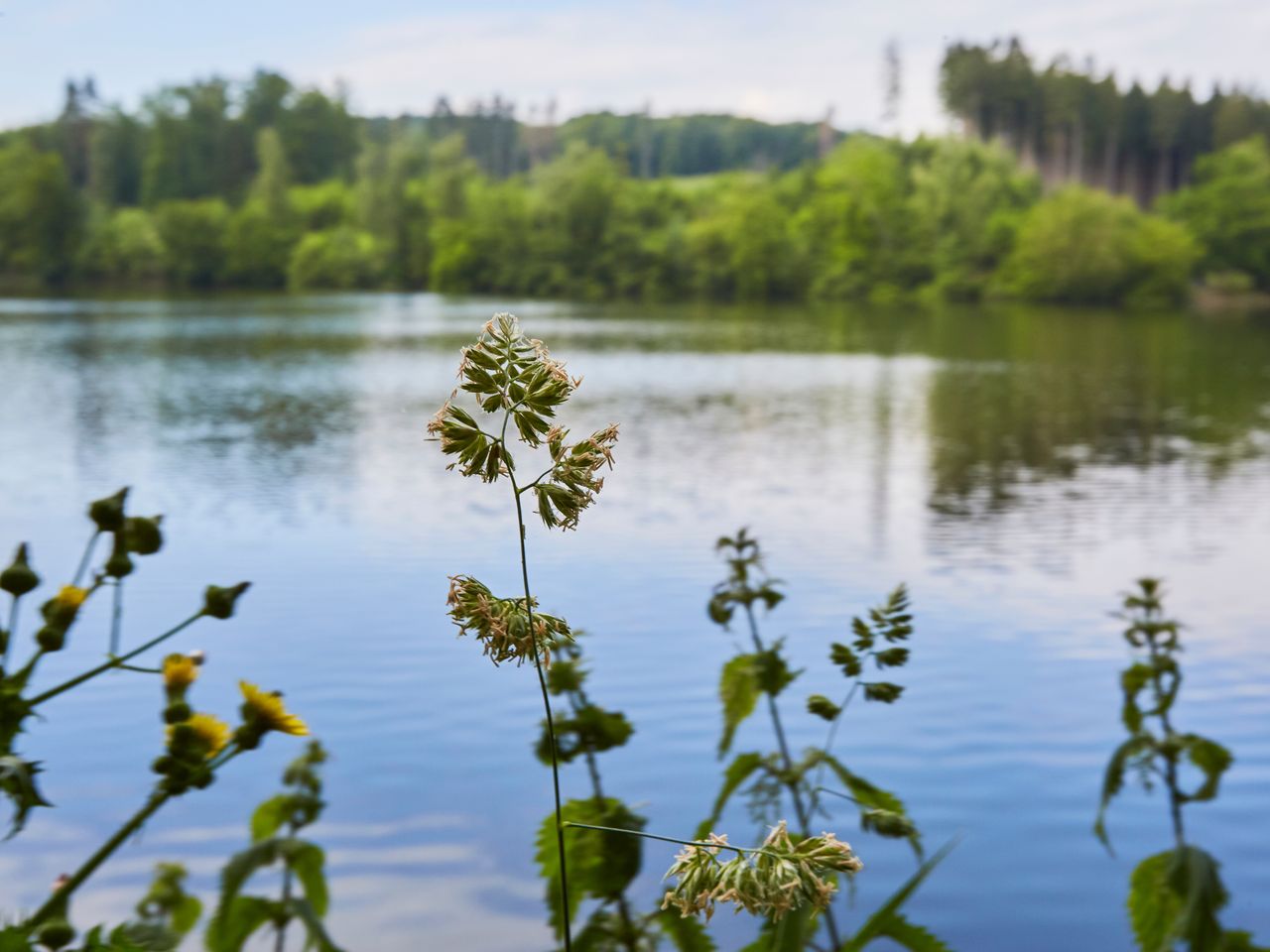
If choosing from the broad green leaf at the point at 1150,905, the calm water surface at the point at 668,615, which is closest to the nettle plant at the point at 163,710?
the broad green leaf at the point at 1150,905

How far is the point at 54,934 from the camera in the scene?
1188 millimetres

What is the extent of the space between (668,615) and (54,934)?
7.54m

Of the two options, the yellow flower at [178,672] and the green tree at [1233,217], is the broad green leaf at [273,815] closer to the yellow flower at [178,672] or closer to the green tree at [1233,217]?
the yellow flower at [178,672]

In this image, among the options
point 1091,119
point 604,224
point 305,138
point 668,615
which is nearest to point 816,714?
point 668,615

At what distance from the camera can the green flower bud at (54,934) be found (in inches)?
46.5

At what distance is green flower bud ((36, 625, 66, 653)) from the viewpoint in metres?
1.36

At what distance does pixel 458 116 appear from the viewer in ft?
417

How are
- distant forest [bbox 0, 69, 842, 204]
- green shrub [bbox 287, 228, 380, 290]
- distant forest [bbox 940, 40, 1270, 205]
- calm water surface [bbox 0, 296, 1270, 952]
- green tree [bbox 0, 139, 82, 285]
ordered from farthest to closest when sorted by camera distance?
distant forest [bbox 0, 69, 842, 204]
distant forest [bbox 940, 40, 1270, 205]
green shrub [bbox 287, 228, 380, 290]
green tree [bbox 0, 139, 82, 285]
calm water surface [bbox 0, 296, 1270, 952]

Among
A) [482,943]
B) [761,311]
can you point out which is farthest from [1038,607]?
[761,311]

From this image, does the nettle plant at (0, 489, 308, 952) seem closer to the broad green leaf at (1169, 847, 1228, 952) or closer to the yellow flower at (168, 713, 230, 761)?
the yellow flower at (168, 713, 230, 761)

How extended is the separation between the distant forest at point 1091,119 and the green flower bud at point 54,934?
307 ft

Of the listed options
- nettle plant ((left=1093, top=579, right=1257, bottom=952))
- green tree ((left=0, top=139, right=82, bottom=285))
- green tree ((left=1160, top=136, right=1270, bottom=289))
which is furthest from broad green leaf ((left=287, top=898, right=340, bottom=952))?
green tree ((left=0, top=139, right=82, bottom=285))

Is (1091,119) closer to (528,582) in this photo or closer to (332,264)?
(332,264)

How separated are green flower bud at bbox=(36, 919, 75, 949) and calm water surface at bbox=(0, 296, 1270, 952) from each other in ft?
10.7
